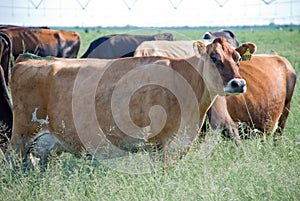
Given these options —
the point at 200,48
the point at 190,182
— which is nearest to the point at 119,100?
the point at 200,48

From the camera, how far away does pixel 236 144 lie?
691 centimetres

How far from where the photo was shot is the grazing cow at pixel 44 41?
692 inches

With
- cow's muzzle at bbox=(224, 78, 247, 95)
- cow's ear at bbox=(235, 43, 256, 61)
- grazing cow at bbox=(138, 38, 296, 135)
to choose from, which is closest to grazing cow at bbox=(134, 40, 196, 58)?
grazing cow at bbox=(138, 38, 296, 135)

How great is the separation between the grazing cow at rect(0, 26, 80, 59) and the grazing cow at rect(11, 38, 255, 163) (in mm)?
10779

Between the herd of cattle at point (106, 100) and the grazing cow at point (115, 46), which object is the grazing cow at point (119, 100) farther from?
the grazing cow at point (115, 46)

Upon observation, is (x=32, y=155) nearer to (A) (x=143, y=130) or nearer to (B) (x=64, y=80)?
(B) (x=64, y=80)

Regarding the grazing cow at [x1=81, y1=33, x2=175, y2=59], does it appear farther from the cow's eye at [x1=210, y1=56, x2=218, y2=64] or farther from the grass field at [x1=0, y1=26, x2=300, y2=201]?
the grass field at [x1=0, y1=26, x2=300, y2=201]

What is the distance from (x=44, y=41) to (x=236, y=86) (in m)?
13.5

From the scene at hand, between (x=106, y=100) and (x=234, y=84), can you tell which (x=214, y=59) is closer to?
(x=234, y=84)

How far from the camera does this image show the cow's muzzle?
18.5 feet

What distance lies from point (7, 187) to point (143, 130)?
1.34m

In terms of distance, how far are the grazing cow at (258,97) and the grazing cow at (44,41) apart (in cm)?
939

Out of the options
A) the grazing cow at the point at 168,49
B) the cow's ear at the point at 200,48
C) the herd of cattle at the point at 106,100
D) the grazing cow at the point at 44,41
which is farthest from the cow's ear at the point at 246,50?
the grazing cow at the point at 44,41

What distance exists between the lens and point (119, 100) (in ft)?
20.0
